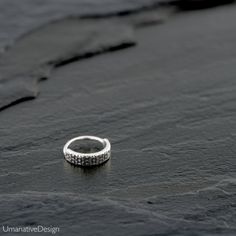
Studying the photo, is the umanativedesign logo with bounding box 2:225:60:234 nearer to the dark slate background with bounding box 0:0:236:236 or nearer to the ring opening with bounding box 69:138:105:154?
the dark slate background with bounding box 0:0:236:236

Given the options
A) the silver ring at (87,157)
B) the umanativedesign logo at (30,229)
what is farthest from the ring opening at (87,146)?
the umanativedesign logo at (30,229)

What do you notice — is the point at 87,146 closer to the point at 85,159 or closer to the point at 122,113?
the point at 85,159

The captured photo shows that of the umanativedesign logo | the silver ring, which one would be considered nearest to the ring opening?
the silver ring

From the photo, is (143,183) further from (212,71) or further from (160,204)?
(212,71)

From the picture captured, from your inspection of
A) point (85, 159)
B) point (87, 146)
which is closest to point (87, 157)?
point (85, 159)

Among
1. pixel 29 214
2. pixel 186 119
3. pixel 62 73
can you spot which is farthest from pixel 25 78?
pixel 29 214

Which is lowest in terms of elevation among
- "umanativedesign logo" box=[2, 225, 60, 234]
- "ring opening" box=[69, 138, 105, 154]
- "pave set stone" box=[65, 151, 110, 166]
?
"umanativedesign logo" box=[2, 225, 60, 234]

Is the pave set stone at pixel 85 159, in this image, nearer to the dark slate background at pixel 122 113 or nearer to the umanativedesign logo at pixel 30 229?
the dark slate background at pixel 122 113
